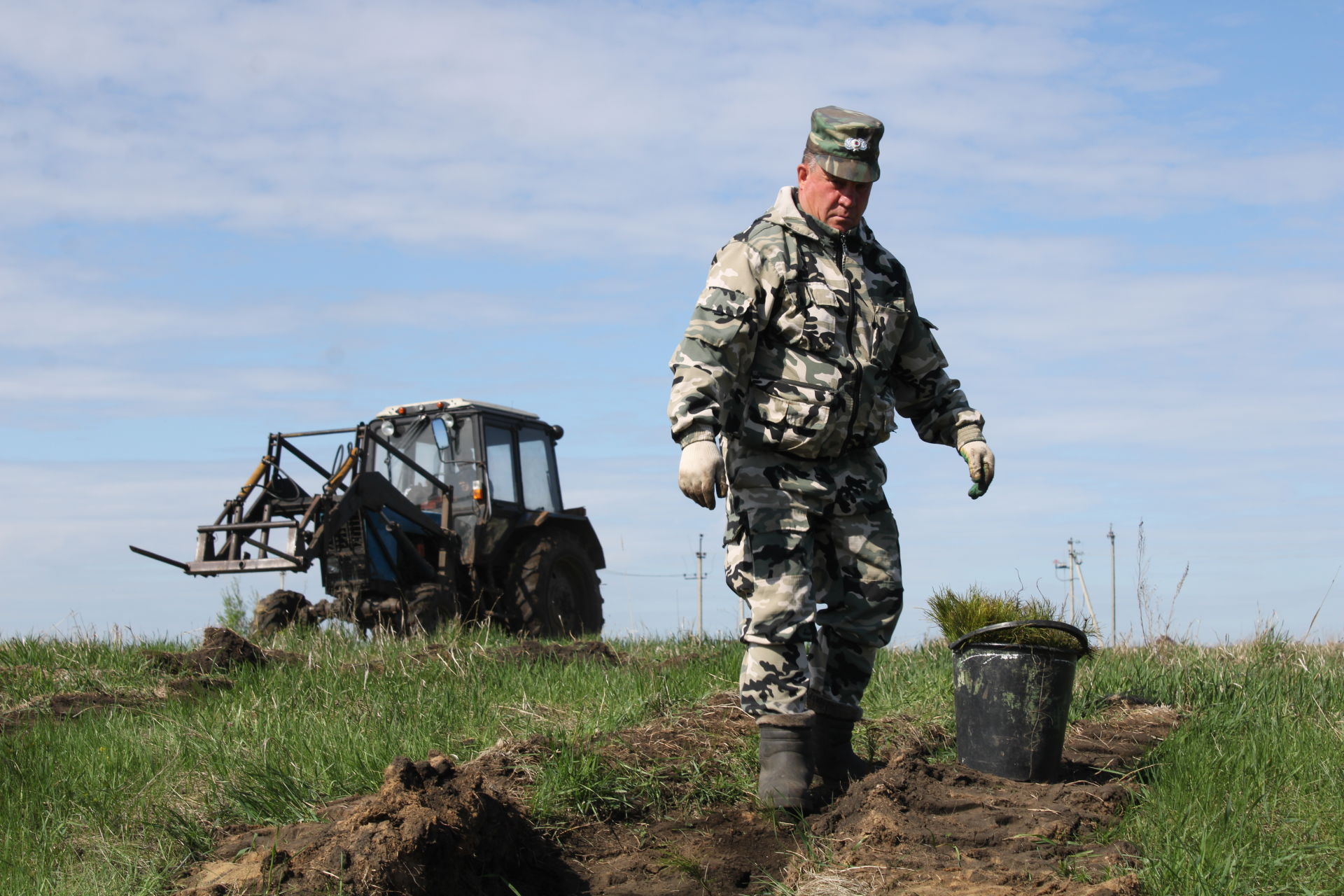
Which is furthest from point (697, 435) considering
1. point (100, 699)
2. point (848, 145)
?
point (100, 699)

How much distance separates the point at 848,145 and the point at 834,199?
0.60 ft

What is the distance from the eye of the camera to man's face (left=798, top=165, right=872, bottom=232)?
3957mm

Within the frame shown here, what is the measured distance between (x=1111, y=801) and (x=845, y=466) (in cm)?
126

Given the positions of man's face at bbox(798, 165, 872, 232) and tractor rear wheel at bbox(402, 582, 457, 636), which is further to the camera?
tractor rear wheel at bbox(402, 582, 457, 636)

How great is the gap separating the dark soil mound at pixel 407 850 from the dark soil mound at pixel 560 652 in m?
2.67

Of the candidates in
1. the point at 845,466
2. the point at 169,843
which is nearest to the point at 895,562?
the point at 845,466

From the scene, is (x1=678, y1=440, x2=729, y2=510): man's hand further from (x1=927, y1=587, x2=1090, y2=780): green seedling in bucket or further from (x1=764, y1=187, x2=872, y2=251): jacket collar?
(x1=927, y1=587, x2=1090, y2=780): green seedling in bucket

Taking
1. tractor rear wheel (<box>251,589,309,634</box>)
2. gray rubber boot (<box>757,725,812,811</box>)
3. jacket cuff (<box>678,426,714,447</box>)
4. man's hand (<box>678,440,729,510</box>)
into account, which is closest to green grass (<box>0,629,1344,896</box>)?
gray rubber boot (<box>757,725,812,811</box>)

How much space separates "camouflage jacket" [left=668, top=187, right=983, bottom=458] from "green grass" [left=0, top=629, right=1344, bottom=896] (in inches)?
43.5

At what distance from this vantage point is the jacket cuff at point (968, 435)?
14.0ft

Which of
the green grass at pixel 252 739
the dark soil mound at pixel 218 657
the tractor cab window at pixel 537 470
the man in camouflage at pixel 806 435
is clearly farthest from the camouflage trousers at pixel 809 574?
the tractor cab window at pixel 537 470

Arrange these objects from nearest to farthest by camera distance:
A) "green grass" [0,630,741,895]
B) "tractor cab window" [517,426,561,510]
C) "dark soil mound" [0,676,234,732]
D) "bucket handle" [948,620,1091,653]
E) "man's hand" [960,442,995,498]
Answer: "green grass" [0,630,741,895] → "bucket handle" [948,620,1091,653] → "man's hand" [960,442,995,498] → "dark soil mound" [0,676,234,732] → "tractor cab window" [517,426,561,510]

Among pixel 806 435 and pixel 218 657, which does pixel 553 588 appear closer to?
pixel 218 657

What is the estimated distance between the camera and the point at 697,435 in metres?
3.55
